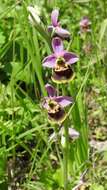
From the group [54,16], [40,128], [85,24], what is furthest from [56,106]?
[85,24]

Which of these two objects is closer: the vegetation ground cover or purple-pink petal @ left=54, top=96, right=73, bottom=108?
purple-pink petal @ left=54, top=96, right=73, bottom=108

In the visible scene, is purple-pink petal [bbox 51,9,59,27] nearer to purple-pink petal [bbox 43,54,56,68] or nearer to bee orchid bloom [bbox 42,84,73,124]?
purple-pink petal [bbox 43,54,56,68]

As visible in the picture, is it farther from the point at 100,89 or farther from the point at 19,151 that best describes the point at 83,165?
the point at 100,89

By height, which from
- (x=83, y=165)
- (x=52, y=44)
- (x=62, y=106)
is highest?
(x=52, y=44)

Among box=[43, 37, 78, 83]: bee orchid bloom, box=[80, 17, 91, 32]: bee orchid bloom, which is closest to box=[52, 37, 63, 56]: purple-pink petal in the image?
box=[43, 37, 78, 83]: bee orchid bloom

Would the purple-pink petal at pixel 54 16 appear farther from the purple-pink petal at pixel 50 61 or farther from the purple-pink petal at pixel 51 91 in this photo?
the purple-pink petal at pixel 51 91

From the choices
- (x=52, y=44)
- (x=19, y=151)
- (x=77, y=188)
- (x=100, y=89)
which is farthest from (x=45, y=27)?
(x=100, y=89)

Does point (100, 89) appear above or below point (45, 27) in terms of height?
below
